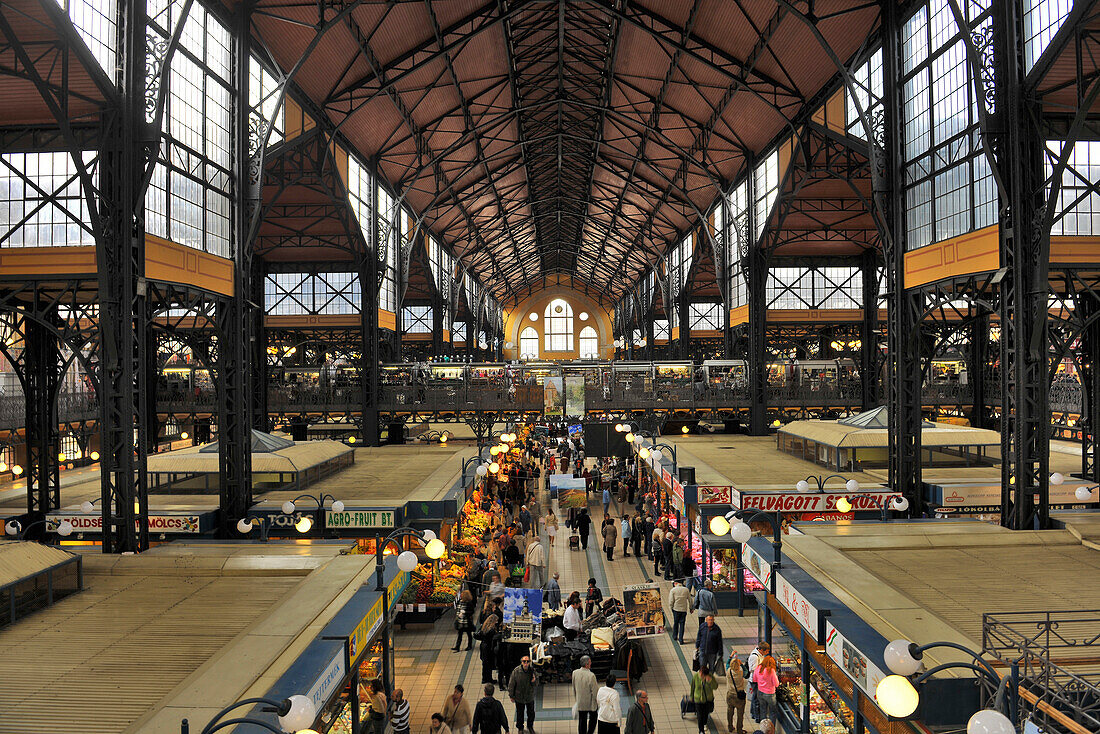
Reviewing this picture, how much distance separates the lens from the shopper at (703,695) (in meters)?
11.0

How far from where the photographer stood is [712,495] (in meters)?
18.0

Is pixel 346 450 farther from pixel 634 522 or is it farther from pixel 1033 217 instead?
pixel 1033 217

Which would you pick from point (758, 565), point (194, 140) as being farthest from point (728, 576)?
point (194, 140)

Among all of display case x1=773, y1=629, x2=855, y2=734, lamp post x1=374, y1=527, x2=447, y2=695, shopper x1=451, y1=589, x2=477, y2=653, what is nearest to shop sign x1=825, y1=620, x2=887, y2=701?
display case x1=773, y1=629, x2=855, y2=734

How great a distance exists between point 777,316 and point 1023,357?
66.7 feet

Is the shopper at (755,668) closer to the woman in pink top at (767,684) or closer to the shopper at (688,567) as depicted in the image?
the woman in pink top at (767,684)

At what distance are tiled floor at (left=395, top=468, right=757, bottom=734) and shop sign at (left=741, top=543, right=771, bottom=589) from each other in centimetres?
247

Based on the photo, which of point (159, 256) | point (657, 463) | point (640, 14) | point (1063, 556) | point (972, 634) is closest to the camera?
point (972, 634)

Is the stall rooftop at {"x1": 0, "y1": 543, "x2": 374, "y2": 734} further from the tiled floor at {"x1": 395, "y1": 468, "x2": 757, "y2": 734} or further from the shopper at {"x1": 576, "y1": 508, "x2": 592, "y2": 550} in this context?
the shopper at {"x1": 576, "y1": 508, "x2": 592, "y2": 550}

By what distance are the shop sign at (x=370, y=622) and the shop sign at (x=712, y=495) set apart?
931cm

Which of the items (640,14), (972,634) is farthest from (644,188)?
(972,634)

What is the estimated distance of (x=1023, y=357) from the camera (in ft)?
44.6

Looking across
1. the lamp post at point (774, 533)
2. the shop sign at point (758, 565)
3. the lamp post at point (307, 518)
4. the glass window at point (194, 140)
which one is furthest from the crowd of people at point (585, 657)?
the glass window at point (194, 140)

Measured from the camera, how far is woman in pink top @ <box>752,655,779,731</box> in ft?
35.5
